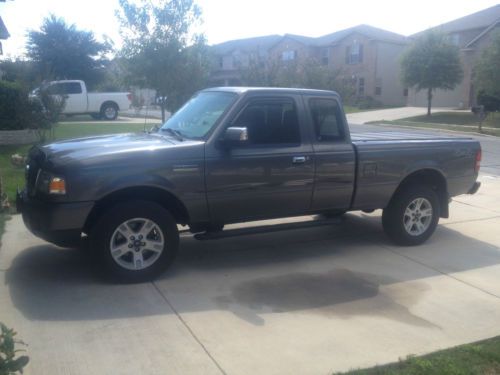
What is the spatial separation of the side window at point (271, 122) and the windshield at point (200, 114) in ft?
0.84

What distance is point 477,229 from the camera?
24.7ft

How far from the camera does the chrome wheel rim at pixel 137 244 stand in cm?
503

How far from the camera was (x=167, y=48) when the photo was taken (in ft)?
40.2

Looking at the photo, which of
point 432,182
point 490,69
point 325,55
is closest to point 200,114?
point 432,182

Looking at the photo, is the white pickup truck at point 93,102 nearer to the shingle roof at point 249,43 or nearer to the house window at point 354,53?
the house window at point 354,53

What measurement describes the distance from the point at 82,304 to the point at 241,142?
2225mm

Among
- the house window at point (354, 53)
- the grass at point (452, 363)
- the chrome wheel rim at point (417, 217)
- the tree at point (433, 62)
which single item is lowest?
the grass at point (452, 363)

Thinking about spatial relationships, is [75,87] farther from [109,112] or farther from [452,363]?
[452,363]

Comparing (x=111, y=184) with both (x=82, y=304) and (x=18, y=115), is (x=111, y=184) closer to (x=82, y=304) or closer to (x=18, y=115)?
(x=82, y=304)

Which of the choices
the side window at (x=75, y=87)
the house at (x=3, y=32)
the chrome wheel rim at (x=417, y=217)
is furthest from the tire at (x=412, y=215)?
the side window at (x=75, y=87)

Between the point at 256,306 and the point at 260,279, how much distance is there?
2.28 ft

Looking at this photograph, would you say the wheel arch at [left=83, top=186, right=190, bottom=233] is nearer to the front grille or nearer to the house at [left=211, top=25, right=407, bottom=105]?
the front grille

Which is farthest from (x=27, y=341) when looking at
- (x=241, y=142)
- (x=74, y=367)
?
(x=241, y=142)

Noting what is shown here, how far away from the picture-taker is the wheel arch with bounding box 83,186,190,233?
501 cm
